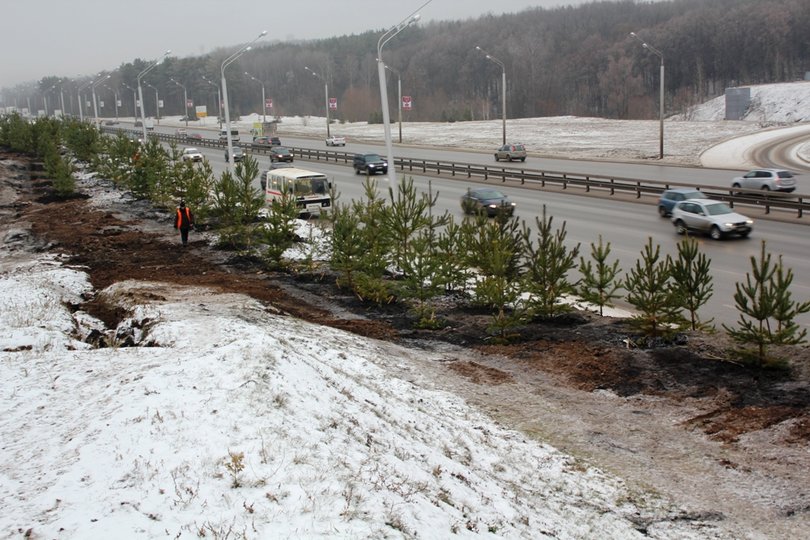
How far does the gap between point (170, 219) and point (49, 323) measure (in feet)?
72.3

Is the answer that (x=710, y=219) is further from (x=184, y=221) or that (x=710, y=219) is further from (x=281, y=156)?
(x=281, y=156)

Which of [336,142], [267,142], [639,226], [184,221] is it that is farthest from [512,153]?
[184,221]

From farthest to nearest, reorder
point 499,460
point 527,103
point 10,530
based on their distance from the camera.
→ point 527,103 < point 499,460 < point 10,530

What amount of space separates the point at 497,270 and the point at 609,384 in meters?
3.63

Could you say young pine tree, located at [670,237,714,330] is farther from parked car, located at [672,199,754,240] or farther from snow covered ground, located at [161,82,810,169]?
snow covered ground, located at [161,82,810,169]

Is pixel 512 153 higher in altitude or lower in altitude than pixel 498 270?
higher

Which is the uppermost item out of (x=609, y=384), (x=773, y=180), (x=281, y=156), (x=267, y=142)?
(x=267, y=142)

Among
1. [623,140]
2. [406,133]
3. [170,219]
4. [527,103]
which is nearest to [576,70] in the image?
[527,103]

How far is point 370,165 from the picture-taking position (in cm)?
5316

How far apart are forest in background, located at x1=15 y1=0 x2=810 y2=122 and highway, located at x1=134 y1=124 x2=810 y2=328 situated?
79.4 metres

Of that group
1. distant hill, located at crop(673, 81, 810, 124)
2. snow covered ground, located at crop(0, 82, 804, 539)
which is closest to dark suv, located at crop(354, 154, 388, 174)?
snow covered ground, located at crop(0, 82, 804, 539)

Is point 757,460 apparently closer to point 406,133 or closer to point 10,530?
point 10,530

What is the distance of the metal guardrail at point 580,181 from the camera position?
3159 cm

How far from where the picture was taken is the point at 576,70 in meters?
158
